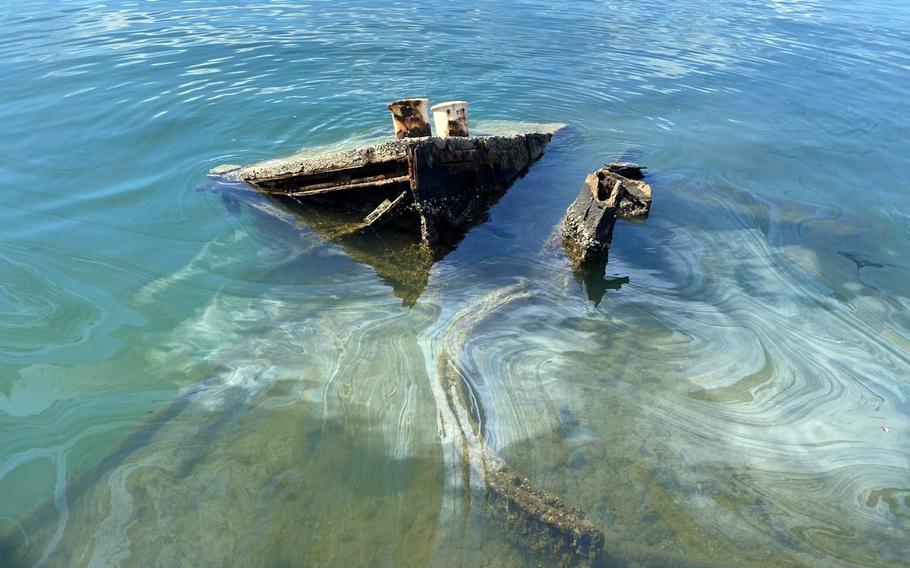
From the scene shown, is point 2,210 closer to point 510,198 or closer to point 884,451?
point 510,198

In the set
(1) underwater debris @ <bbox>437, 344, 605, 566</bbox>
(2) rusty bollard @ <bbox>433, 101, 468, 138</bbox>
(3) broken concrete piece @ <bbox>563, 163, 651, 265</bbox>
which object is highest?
(2) rusty bollard @ <bbox>433, 101, 468, 138</bbox>

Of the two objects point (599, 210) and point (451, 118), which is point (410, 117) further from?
point (599, 210)

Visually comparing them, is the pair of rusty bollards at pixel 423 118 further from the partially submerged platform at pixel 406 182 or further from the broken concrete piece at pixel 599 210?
the broken concrete piece at pixel 599 210

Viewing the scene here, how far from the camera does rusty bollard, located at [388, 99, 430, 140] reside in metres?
7.46

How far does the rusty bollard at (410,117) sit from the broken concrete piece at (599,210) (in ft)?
7.65

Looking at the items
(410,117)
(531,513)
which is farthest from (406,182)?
(531,513)

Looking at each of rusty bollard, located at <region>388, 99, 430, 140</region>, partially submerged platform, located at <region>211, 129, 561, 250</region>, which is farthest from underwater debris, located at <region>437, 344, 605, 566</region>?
rusty bollard, located at <region>388, 99, 430, 140</region>

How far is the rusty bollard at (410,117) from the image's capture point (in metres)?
7.46

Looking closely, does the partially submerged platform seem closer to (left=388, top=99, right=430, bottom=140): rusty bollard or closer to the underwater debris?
(left=388, top=99, right=430, bottom=140): rusty bollard

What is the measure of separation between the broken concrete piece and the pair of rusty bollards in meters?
1.96

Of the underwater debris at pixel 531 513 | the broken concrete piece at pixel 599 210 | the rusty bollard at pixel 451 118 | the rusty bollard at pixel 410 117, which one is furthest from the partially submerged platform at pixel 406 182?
the underwater debris at pixel 531 513

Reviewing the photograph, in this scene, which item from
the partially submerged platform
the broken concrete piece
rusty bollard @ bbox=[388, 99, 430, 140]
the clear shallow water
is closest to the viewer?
the clear shallow water

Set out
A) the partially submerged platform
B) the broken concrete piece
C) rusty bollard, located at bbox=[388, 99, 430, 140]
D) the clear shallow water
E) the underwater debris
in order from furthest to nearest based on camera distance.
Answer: rusty bollard, located at bbox=[388, 99, 430, 140] → the partially submerged platform → the broken concrete piece → the clear shallow water → the underwater debris

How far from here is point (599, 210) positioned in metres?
6.51
